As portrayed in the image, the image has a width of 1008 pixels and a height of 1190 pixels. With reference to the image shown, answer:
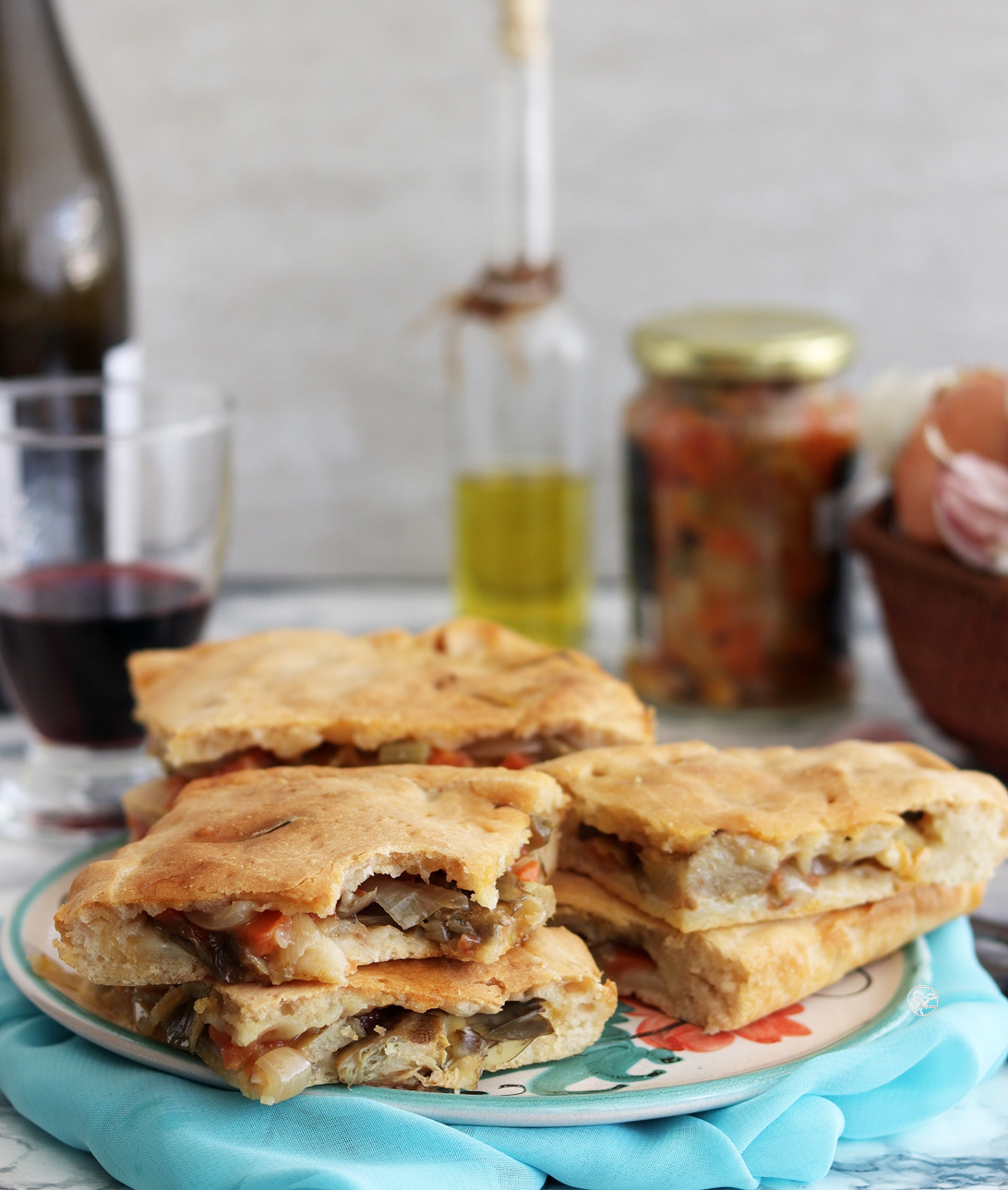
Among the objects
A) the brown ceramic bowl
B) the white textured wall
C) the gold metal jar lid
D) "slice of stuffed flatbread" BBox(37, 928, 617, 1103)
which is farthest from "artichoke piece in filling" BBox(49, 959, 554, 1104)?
the white textured wall

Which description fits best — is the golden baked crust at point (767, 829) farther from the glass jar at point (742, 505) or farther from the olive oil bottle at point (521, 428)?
the olive oil bottle at point (521, 428)

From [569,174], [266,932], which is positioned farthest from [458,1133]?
[569,174]

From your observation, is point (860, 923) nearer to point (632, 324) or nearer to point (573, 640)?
point (573, 640)

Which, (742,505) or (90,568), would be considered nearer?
(90,568)

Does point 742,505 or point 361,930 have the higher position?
point 742,505

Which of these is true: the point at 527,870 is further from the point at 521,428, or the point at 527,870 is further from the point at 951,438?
the point at 521,428

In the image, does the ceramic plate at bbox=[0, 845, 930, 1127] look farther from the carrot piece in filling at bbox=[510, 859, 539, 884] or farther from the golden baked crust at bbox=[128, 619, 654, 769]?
the golden baked crust at bbox=[128, 619, 654, 769]
